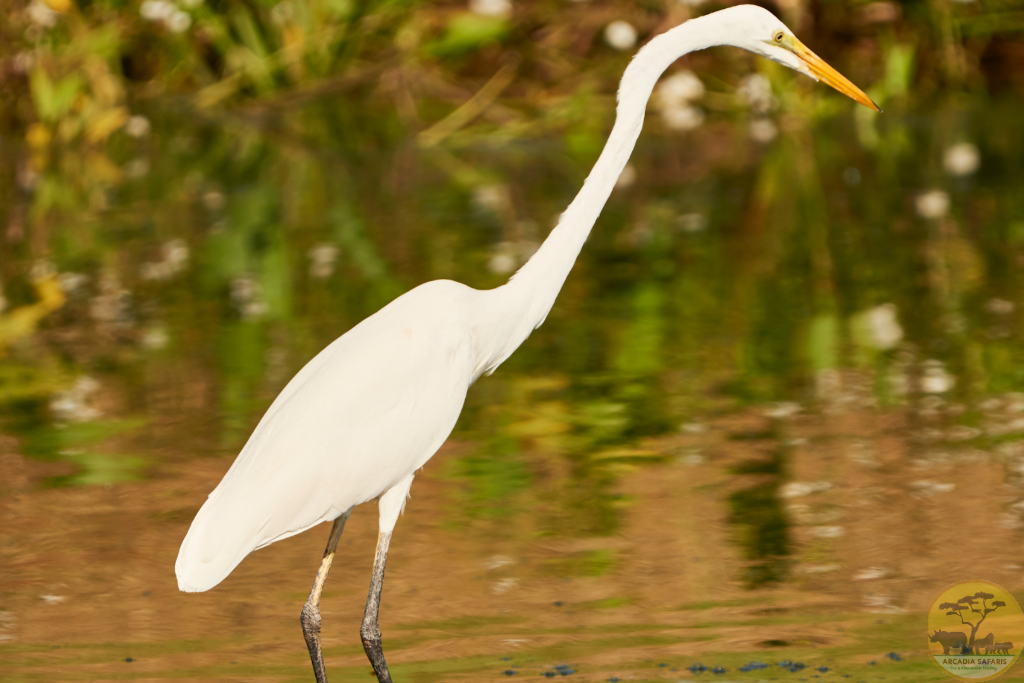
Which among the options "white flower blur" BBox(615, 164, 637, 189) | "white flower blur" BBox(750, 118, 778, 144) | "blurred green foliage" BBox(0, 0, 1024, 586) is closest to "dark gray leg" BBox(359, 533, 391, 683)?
"blurred green foliage" BBox(0, 0, 1024, 586)

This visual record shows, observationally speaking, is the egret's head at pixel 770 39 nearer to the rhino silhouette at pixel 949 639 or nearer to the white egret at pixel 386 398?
the white egret at pixel 386 398

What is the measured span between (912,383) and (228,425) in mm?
2209

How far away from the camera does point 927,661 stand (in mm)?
2719

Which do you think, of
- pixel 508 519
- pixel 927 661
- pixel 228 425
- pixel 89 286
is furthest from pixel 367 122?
pixel 927 661

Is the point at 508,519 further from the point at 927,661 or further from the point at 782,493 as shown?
the point at 927,661

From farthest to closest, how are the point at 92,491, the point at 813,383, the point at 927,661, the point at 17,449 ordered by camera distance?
the point at 813,383, the point at 17,449, the point at 92,491, the point at 927,661

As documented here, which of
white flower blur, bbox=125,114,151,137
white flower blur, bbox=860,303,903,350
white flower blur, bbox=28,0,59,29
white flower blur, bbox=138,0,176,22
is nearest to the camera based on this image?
white flower blur, bbox=860,303,903,350

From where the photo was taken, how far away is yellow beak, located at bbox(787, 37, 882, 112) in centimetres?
299

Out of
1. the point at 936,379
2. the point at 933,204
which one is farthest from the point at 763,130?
the point at 936,379

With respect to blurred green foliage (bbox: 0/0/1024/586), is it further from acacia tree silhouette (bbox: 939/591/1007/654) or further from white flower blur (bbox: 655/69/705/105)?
acacia tree silhouette (bbox: 939/591/1007/654)

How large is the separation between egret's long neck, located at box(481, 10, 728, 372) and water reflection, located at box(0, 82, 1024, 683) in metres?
0.60

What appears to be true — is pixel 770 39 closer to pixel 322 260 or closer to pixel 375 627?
pixel 375 627

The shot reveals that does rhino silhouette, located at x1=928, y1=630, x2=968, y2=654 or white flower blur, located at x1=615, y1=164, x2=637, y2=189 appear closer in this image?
rhino silhouette, located at x1=928, y1=630, x2=968, y2=654

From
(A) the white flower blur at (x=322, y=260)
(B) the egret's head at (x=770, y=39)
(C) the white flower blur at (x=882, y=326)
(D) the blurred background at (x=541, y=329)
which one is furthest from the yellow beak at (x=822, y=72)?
(A) the white flower blur at (x=322, y=260)
